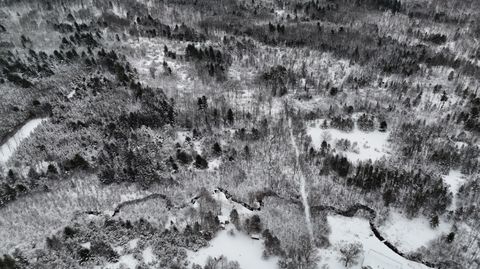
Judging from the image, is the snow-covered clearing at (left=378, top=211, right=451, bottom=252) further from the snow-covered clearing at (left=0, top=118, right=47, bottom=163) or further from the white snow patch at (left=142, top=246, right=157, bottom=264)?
the snow-covered clearing at (left=0, top=118, right=47, bottom=163)

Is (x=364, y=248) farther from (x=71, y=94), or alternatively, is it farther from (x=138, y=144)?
(x=71, y=94)

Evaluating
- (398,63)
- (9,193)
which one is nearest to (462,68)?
(398,63)

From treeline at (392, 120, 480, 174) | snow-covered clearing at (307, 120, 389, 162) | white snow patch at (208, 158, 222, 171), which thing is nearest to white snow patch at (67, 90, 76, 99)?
white snow patch at (208, 158, 222, 171)

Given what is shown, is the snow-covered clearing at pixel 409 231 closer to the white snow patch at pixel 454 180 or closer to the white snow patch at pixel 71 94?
the white snow patch at pixel 454 180

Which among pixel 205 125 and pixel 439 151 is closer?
pixel 439 151

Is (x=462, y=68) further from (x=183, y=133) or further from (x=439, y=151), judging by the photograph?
(x=183, y=133)

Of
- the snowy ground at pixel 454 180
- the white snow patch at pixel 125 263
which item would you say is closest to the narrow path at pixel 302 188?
the snowy ground at pixel 454 180
